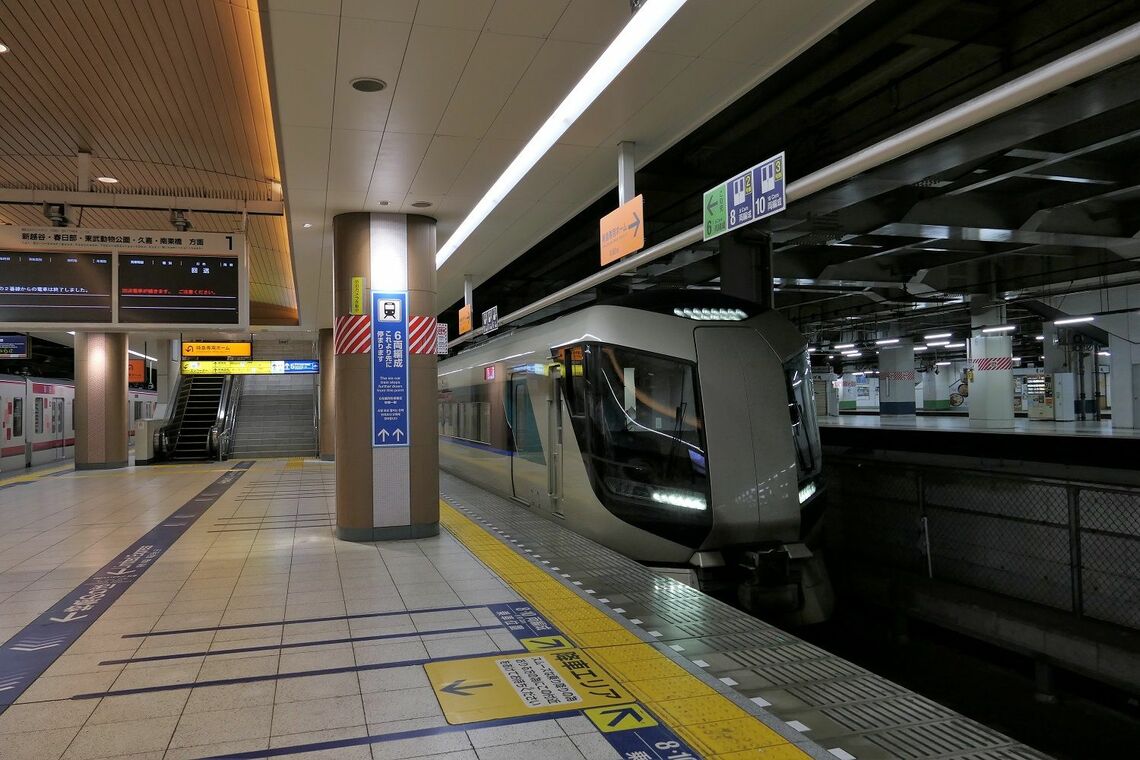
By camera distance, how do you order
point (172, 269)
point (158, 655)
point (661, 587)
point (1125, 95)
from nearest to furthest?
point (158, 655), point (661, 587), point (1125, 95), point (172, 269)

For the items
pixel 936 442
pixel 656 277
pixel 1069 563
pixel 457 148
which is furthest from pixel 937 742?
pixel 656 277

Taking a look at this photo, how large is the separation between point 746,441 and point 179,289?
7.04 metres

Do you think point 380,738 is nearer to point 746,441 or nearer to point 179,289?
point 746,441

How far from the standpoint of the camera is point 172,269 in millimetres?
9211

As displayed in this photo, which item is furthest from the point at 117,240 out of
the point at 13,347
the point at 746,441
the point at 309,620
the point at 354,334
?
the point at 13,347

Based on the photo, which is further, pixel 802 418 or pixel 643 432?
pixel 802 418

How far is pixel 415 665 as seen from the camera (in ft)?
13.8

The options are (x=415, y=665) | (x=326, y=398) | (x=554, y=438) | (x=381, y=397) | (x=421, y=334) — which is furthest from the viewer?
(x=326, y=398)

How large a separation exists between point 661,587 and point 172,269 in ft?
23.4

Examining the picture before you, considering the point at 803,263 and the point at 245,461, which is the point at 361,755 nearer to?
the point at 803,263

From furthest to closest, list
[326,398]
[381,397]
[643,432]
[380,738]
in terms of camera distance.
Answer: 1. [326,398]
2. [381,397]
3. [643,432]
4. [380,738]

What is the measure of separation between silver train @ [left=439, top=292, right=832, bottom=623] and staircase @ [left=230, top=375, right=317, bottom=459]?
58.2ft

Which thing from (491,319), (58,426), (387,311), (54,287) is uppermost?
(491,319)

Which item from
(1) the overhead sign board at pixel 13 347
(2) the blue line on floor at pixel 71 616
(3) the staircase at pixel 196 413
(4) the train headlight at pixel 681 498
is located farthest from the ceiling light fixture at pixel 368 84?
(1) the overhead sign board at pixel 13 347
